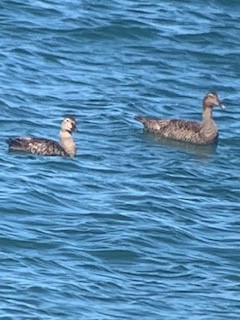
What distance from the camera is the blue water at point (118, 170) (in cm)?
1923

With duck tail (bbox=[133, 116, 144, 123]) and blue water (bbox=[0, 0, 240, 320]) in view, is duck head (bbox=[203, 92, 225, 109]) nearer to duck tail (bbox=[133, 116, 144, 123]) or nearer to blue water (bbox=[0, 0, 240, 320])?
blue water (bbox=[0, 0, 240, 320])

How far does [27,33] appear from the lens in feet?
107

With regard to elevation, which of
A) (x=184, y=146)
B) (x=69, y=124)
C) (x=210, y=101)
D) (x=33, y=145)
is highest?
(x=210, y=101)

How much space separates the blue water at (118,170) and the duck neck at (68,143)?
17 centimetres

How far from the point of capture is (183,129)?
27.1 metres

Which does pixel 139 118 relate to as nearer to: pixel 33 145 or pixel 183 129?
pixel 183 129

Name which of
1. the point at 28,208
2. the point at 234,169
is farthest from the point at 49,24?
the point at 28,208

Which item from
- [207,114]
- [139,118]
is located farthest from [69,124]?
[207,114]

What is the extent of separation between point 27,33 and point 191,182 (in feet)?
28.9

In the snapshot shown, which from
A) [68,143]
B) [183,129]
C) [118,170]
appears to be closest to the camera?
[118,170]

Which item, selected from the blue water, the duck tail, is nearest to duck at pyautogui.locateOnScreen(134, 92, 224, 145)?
the duck tail

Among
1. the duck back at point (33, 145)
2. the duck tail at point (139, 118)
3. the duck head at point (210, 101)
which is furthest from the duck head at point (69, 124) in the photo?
the duck head at point (210, 101)

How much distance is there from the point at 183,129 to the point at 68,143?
2.51 metres

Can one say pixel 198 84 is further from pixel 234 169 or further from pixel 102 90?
pixel 234 169
